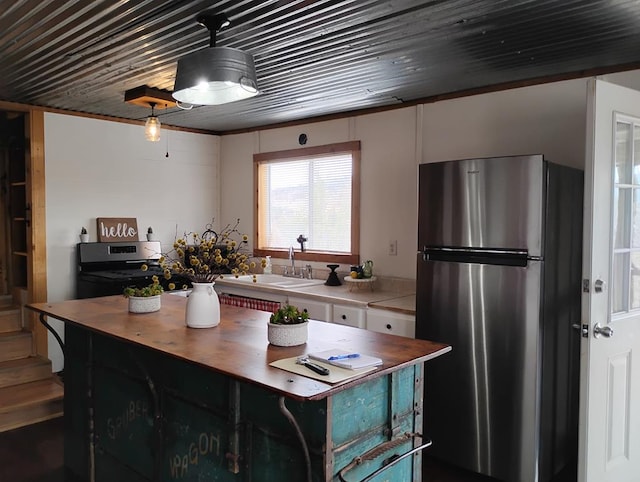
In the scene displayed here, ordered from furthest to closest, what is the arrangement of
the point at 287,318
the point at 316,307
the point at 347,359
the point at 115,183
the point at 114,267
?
1. the point at 115,183
2. the point at 114,267
3. the point at 316,307
4. the point at 287,318
5. the point at 347,359

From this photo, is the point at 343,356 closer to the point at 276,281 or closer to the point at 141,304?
the point at 141,304

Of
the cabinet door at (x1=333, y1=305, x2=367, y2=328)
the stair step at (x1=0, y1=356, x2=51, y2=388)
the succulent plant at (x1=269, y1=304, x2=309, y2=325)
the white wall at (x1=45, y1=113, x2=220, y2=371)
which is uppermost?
the white wall at (x1=45, y1=113, x2=220, y2=371)

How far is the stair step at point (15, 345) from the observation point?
4.27 m

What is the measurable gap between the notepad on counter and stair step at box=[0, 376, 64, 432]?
2.79 m

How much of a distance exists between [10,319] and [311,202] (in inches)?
113

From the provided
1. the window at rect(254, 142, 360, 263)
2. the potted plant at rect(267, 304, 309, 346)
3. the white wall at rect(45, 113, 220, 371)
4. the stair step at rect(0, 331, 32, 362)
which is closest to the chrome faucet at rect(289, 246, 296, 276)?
the window at rect(254, 142, 360, 263)

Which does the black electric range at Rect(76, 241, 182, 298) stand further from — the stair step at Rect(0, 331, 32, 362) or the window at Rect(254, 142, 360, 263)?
Result: the window at Rect(254, 142, 360, 263)

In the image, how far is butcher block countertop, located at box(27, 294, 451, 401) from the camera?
65.0 inches

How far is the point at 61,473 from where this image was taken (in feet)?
9.60

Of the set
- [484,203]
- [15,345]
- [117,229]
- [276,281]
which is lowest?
[15,345]

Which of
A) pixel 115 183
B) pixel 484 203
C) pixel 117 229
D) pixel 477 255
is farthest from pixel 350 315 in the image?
pixel 115 183

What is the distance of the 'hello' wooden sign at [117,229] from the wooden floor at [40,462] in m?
1.77

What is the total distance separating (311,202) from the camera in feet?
15.9

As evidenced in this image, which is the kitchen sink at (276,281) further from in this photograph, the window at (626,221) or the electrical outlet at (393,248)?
the window at (626,221)
